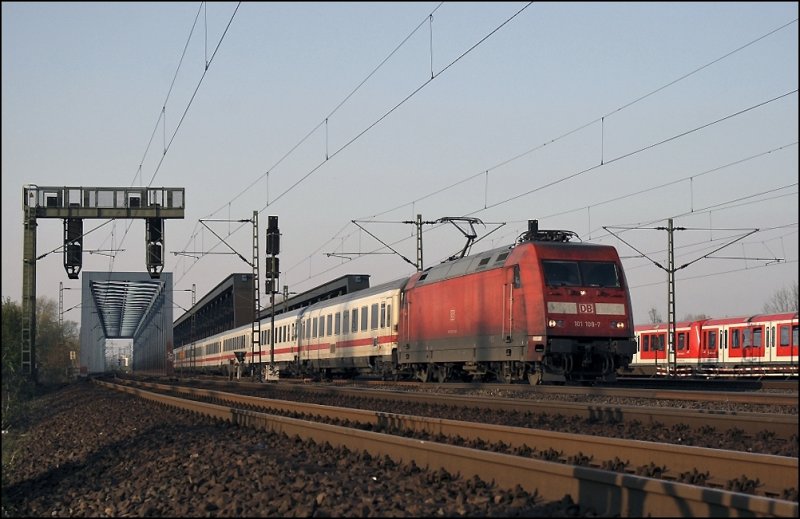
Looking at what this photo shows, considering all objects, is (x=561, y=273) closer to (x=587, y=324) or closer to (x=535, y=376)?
(x=587, y=324)

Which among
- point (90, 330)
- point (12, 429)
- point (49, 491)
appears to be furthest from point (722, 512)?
point (90, 330)

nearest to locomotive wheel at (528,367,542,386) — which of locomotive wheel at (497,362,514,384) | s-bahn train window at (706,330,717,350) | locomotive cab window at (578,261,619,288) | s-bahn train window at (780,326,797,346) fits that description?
locomotive wheel at (497,362,514,384)

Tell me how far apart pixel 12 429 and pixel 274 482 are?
663 inches

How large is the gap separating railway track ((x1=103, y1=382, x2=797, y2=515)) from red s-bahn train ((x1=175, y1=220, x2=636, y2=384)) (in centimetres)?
813

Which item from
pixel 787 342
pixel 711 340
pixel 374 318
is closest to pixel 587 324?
pixel 374 318

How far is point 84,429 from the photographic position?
19.9 m

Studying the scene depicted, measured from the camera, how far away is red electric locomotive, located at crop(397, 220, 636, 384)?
23.0 m

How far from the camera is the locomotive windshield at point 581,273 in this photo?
23.1m

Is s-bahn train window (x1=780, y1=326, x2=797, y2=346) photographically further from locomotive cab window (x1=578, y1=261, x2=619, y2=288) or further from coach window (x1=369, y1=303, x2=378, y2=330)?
locomotive cab window (x1=578, y1=261, x2=619, y2=288)

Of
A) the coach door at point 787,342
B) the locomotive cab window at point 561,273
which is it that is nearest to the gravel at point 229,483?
the locomotive cab window at point 561,273

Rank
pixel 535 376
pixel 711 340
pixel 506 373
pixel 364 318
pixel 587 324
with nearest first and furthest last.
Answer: pixel 587 324 → pixel 535 376 → pixel 506 373 → pixel 364 318 → pixel 711 340

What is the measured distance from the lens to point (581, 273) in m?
23.5

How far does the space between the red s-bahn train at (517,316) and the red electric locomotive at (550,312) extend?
2 cm

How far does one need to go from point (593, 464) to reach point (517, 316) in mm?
12886
